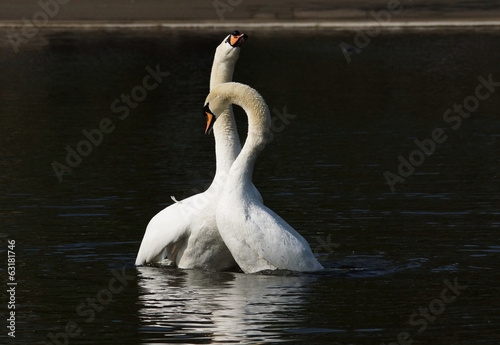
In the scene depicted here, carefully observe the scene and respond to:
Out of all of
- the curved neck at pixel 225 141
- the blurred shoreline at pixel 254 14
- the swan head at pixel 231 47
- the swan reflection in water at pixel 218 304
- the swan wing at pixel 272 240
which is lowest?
the swan reflection in water at pixel 218 304

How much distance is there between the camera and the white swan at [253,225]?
1100 centimetres

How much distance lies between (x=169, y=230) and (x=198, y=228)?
295 millimetres

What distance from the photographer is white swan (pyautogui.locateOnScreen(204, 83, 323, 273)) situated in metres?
11.0

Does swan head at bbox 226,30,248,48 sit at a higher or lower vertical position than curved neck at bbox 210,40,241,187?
higher

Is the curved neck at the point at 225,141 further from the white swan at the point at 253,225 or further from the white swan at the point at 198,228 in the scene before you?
the white swan at the point at 253,225

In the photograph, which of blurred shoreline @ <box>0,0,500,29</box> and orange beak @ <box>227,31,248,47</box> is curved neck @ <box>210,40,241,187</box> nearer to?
orange beak @ <box>227,31,248,47</box>

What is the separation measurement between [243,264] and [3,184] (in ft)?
21.3

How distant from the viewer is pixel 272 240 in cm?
1098

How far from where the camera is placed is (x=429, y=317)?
389 inches

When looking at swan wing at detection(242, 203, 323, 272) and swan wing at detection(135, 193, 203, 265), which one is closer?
swan wing at detection(242, 203, 323, 272)

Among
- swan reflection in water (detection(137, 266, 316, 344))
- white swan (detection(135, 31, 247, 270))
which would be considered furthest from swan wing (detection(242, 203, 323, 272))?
Result: white swan (detection(135, 31, 247, 270))

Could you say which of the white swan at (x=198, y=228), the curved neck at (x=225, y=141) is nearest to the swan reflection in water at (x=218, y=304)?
the white swan at (x=198, y=228)

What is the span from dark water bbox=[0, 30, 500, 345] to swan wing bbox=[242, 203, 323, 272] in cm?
23

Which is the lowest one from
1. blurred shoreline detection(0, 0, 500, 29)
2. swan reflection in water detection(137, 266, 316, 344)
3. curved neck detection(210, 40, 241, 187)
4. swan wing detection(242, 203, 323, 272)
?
swan reflection in water detection(137, 266, 316, 344)
